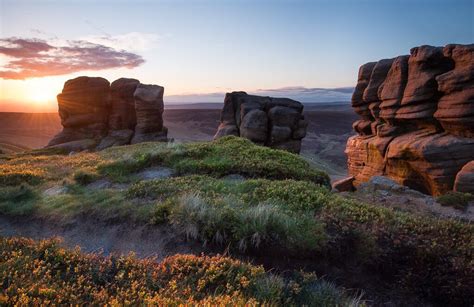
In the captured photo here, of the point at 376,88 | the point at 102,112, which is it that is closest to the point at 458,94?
the point at 376,88

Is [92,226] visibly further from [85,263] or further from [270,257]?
[270,257]

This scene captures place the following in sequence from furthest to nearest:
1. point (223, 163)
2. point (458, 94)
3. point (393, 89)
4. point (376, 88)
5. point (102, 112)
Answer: point (102, 112)
point (376, 88)
point (393, 89)
point (458, 94)
point (223, 163)

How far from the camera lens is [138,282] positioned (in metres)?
5.61

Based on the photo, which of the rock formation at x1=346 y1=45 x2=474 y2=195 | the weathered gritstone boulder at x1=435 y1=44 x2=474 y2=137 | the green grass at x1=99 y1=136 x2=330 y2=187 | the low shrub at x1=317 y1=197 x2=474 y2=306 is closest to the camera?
the low shrub at x1=317 y1=197 x2=474 y2=306

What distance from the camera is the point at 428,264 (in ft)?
26.0

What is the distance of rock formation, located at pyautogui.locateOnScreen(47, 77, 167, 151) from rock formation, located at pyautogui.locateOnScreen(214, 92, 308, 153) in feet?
43.3

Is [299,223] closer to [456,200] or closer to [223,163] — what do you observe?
[223,163]

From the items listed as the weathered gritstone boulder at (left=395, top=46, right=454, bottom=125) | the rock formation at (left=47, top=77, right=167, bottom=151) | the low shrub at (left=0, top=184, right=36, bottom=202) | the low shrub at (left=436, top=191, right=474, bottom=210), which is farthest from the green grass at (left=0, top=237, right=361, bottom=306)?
the rock formation at (left=47, top=77, right=167, bottom=151)

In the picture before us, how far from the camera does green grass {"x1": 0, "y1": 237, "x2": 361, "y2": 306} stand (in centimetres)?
477

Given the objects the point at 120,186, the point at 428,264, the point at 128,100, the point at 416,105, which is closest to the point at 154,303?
the point at 428,264

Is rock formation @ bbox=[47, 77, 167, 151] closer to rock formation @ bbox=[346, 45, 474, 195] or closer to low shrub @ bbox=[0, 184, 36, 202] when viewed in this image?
rock formation @ bbox=[346, 45, 474, 195]

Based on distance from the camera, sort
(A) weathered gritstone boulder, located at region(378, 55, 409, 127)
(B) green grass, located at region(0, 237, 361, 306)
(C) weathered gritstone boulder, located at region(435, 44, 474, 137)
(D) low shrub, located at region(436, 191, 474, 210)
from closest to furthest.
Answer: (B) green grass, located at region(0, 237, 361, 306), (D) low shrub, located at region(436, 191, 474, 210), (C) weathered gritstone boulder, located at region(435, 44, 474, 137), (A) weathered gritstone boulder, located at region(378, 55, 409, 127)

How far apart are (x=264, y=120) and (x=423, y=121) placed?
24542 mm

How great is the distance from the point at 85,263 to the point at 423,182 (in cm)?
3613
